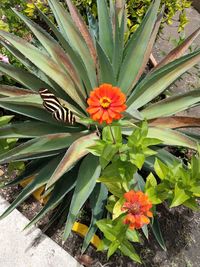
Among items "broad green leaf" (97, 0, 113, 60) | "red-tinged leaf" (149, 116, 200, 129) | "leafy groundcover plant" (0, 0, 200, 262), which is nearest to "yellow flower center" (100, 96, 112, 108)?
"leafy groundcover plant" (0, 0, 200, 262)

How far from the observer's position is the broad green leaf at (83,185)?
2.23m

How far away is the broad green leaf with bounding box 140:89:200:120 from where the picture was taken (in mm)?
2381

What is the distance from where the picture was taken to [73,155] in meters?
2.13

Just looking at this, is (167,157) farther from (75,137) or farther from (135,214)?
(135,214)

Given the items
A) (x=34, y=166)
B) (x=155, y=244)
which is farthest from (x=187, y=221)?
(x=34, y=166)

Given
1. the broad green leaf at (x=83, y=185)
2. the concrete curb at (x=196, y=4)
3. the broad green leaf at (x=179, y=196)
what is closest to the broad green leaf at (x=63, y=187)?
the broad green leaf at (x=83, y=185)

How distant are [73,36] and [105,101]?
823mm

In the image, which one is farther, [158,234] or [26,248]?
[26,248]

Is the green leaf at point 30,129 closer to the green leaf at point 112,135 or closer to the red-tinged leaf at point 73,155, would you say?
the red-tinged leaf at point 73,155

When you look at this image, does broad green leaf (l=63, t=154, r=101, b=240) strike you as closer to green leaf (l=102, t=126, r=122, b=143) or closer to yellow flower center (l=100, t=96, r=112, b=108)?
green leaf (l=102, t=126, r=122, b=143)

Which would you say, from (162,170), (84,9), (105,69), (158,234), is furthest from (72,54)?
(158,234)

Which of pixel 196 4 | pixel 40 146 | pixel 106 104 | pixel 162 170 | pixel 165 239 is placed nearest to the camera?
pixel 106 104

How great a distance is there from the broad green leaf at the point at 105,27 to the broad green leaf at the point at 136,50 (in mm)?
108

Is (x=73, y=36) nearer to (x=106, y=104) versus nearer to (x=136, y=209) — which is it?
(x=106, y=104)
